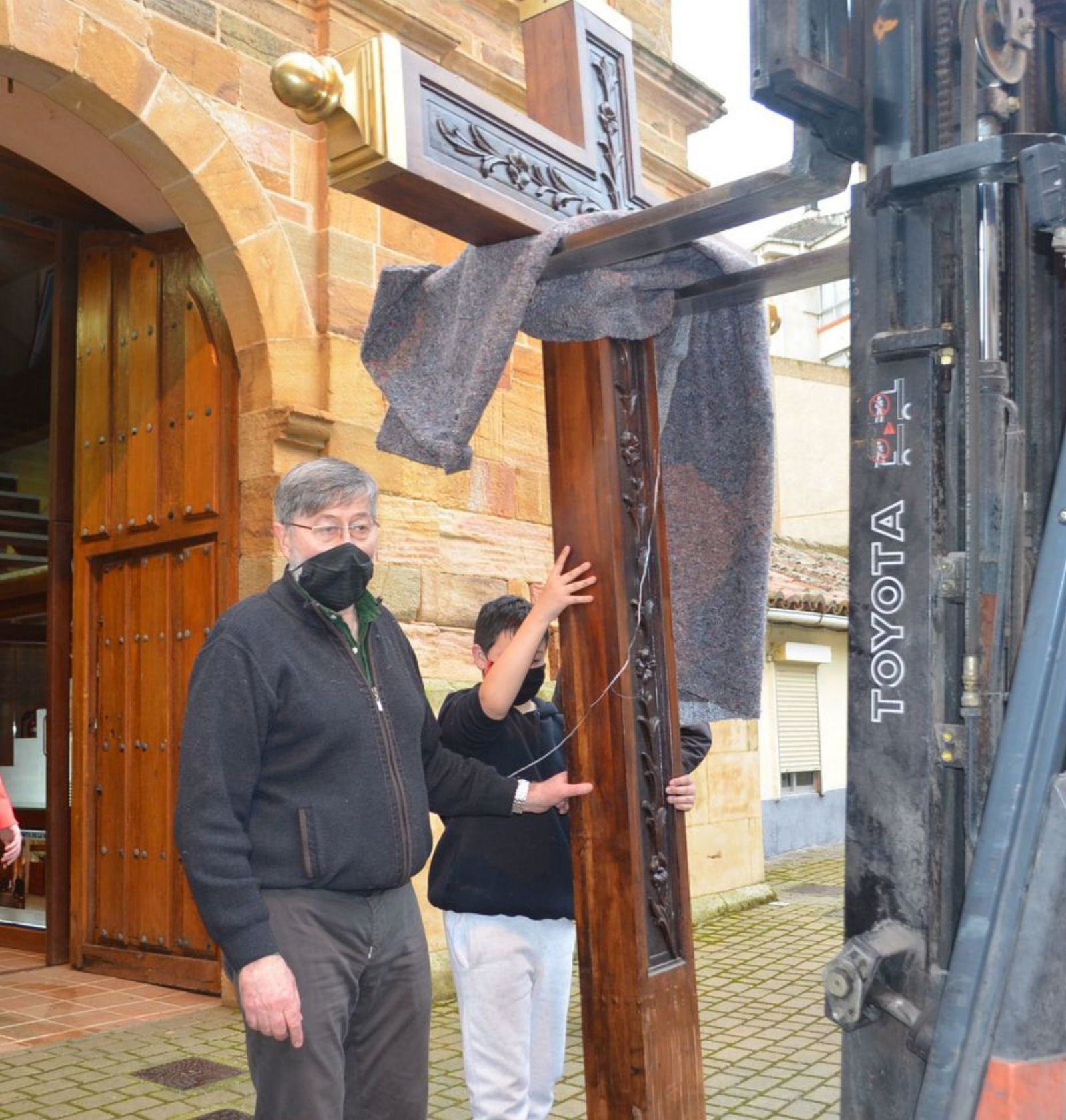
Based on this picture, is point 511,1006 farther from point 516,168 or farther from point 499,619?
point 516,168

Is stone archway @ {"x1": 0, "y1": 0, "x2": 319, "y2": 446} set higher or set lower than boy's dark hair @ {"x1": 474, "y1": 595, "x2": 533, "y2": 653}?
higher

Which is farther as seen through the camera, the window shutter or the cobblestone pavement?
the window shutter

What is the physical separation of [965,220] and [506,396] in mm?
4977

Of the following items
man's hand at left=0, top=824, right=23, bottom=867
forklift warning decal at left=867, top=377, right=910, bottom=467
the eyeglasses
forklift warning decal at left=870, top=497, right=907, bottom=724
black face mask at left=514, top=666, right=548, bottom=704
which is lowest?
man's hand at left=0, top=824, right=23, bottom=867

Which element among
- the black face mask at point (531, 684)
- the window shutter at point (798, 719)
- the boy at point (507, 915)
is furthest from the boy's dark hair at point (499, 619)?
the window shutter at point (798, 719)

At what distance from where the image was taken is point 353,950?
262 cm

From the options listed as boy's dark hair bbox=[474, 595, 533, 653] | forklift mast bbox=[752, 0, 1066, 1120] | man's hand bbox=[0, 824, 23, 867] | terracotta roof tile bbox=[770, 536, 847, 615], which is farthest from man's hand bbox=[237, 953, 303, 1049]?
terracotta roof tile bbox=[770, 536, 847, 615]

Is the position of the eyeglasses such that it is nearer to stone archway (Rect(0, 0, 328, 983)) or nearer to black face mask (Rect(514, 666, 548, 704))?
black face mask (Rect(514, 666, 548, 704))

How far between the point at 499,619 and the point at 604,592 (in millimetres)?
741

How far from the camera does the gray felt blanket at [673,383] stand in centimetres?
280

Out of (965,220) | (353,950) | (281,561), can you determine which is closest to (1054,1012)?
(965,220)

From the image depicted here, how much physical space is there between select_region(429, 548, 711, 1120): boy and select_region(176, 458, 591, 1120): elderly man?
0.49 m

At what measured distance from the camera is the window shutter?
47.3 ft

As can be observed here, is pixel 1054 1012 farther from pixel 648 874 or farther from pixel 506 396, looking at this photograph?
pixel 506 396
